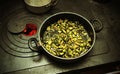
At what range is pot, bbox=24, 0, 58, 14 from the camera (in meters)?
1.02

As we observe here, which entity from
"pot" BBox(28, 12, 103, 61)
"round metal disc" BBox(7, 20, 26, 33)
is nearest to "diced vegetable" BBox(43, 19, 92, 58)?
"pot" BBox(28, 12, 103, 61)

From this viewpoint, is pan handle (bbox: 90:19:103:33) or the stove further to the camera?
pan handle (bbox: 90:19:103:33)

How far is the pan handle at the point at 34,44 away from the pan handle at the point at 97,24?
1.10 feet

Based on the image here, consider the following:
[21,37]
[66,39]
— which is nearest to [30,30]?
[21,37]

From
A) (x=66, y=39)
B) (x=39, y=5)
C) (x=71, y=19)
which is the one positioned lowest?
(x=66, y=39)

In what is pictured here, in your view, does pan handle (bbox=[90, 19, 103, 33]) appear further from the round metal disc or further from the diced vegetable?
the round metal disc

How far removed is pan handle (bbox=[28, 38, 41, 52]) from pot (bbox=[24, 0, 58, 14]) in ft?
0.60

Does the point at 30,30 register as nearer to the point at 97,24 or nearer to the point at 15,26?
the point at 15,26

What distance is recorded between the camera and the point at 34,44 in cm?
97

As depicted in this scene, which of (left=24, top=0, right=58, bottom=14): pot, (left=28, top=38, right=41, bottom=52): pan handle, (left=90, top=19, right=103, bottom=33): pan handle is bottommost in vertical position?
(left=28, top=38, right=41, bottom=52): pan handle

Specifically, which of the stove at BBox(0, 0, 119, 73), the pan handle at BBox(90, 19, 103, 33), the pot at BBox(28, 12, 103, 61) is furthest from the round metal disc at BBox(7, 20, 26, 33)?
the pan handle at BBox(90, 19, 103, 33)

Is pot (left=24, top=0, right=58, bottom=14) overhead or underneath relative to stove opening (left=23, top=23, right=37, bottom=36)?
overhead

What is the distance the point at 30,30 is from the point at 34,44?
98mm

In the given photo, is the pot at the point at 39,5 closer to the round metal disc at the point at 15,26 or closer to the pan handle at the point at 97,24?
the round metal disc at the point at 15,26
